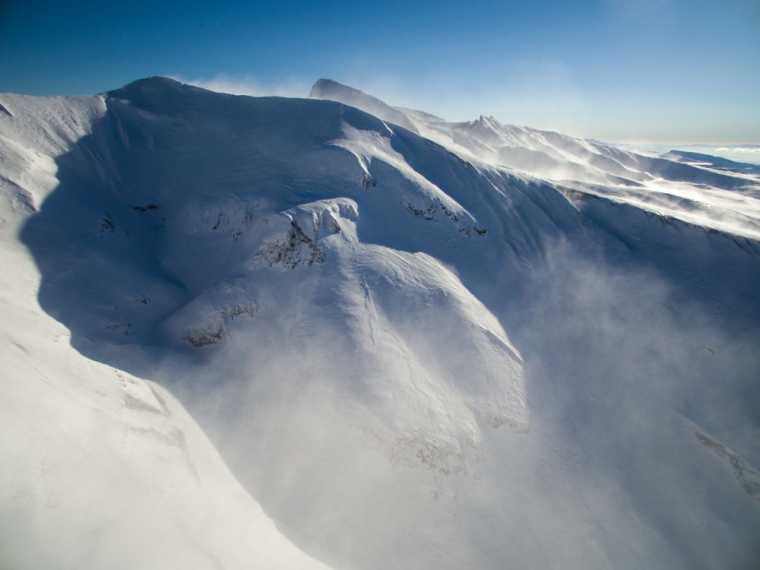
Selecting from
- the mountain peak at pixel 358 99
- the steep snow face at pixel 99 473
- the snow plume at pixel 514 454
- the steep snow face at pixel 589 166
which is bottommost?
the snow plume at pixel 514 454

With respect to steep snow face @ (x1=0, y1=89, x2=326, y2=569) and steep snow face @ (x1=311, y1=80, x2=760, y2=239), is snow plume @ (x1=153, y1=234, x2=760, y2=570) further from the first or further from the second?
steep snow face @ (x1=311, y1=80, x2=760, y2=239)

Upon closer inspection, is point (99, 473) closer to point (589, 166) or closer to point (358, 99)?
point (358, 99)

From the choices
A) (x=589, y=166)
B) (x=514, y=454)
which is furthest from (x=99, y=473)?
(x=589, y=166)

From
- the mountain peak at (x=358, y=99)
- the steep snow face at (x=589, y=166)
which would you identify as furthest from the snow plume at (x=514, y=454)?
the mountain peak at (x=358, y=99)

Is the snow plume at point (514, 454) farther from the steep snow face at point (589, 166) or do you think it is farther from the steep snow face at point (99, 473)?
the steep snow face at point (589, 166)

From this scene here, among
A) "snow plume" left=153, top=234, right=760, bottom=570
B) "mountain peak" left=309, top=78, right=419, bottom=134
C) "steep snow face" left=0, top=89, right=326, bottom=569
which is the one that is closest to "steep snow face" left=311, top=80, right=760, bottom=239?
"mountain peak" left=309, top=78, right=419, bottom=134

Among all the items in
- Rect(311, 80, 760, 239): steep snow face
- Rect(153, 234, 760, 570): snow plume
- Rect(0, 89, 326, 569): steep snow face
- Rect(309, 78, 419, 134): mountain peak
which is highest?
Rect(309, 78, 419, 134): mountain peak
